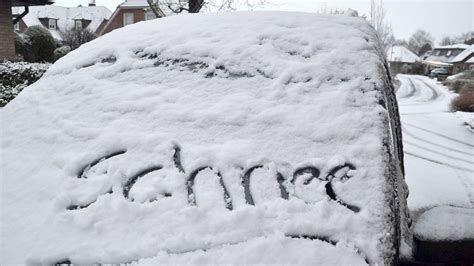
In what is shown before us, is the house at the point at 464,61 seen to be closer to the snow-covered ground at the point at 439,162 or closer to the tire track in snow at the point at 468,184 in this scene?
the snow-covered ground at the point at 439,162

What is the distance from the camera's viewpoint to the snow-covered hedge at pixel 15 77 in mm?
7223

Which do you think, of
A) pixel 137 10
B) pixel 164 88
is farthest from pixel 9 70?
pixel 137 10

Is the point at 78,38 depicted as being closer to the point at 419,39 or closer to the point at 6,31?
the point at 6,31

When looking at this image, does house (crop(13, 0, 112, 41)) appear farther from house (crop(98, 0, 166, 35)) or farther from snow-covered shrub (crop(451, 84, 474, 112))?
snow-covered shrub (crop(451, 84, 474, 112))

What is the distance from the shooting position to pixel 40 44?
19.1 meters

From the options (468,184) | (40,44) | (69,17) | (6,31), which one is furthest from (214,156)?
(69,17)

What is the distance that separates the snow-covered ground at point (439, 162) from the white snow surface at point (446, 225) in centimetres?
3

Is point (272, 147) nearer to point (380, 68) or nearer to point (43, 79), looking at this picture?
point (380, 68)

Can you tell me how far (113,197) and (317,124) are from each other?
0.71m

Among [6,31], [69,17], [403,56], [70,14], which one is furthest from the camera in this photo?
[403,56]

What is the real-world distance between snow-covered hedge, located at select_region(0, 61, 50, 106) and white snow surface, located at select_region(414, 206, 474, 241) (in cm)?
723

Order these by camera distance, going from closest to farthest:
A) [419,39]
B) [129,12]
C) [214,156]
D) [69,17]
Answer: [214,156]
[129,12]
[69,17]
[419,39]

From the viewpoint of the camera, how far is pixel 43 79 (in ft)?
6.75

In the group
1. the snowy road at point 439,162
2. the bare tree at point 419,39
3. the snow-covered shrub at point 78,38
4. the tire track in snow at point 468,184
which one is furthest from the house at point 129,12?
the bare tree at point 419,39
